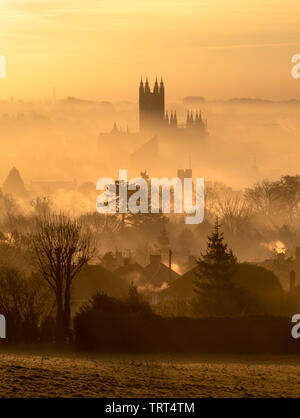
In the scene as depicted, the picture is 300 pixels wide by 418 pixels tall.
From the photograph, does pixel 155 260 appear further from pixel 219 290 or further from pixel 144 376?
pixel 144 376

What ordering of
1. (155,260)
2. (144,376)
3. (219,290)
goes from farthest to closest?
(155,260)
(219,290)
(144,376)

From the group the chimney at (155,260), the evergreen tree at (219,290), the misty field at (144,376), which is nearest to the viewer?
the misty field at (144,376)

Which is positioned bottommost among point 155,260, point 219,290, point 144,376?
point 144,376

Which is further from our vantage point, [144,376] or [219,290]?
[219,290]

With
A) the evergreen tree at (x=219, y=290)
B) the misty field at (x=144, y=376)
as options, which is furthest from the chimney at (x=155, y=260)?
the misty field at (x=144, y=376)

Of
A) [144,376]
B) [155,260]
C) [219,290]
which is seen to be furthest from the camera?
[155,260]

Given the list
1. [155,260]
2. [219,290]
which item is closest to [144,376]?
[219,290]

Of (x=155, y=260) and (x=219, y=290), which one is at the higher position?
(x=155, y=260)

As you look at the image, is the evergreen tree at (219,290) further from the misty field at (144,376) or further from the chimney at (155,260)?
the chimney at (155,260)

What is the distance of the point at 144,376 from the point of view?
3331cm

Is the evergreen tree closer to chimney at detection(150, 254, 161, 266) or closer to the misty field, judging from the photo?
the misty field

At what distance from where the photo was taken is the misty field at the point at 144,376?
3017cm

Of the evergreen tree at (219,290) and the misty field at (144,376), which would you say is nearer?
the misty field at (144,376)

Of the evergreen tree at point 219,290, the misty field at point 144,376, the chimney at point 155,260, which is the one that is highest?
the chimney at point 155,260
